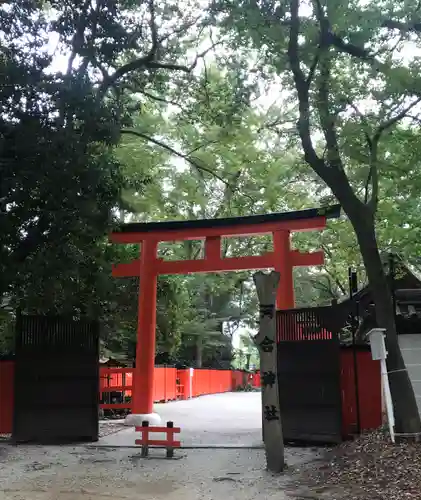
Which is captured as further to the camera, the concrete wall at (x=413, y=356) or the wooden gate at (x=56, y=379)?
the wooden gate at (x=56, y=379)

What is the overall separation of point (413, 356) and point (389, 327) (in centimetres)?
159

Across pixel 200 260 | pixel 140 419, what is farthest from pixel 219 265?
pixel 140 419

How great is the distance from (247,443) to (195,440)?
46.3 inches

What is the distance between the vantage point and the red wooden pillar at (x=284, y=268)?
12078 mm

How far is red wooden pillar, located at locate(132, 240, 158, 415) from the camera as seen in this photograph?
1283cm

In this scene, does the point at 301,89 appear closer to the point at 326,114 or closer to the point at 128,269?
the point at 326,114

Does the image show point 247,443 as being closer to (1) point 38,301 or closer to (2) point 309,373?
(2) point 309,373

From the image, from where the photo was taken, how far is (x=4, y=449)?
31.0 ft

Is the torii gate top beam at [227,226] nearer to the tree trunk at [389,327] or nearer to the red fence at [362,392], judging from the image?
the tree trunk at [389,327]

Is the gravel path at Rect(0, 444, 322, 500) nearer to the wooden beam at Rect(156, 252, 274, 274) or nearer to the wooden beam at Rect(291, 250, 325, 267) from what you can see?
the wooden beam at Rect(291, 250, 325, 267)

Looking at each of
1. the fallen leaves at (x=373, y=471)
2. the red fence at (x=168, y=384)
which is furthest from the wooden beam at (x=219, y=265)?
the fallen leaves at (x=373, y=471)

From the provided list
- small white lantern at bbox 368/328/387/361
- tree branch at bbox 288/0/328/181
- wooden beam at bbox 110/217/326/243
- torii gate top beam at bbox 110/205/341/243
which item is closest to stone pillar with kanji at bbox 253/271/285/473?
small white lantern at bbox 368/328/387/361

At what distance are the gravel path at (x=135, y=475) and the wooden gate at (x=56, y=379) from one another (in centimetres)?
70

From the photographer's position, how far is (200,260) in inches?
523
